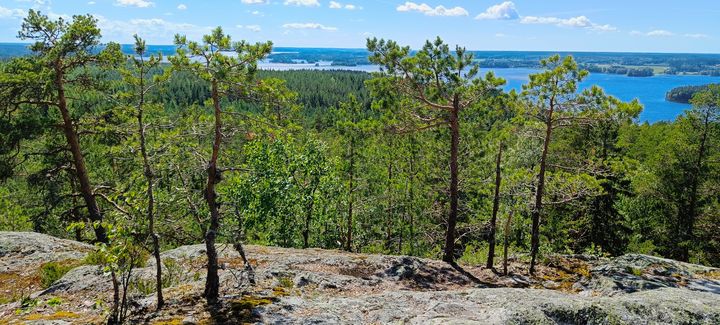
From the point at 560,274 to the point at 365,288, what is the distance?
678 cm

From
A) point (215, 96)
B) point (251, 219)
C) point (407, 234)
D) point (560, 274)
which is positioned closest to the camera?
point (215, 96)

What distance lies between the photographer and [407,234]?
25.0 metres

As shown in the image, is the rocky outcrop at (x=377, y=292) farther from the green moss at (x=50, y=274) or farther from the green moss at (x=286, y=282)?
the green moss at (x=50, y=274)

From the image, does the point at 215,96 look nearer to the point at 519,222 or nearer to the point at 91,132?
the point at 91,132

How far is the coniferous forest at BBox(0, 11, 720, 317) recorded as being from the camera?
303 inches

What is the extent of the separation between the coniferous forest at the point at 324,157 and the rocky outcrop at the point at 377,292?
2.82ft

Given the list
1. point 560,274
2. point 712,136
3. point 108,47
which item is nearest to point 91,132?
point 108,47

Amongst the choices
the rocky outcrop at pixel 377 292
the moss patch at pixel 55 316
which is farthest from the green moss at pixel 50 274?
the moss patch at pixel 55 316

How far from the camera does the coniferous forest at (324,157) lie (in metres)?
7.69

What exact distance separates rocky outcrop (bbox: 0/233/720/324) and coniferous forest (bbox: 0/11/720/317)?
860 millimetres

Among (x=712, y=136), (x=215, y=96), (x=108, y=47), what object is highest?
(x=108, y=47)

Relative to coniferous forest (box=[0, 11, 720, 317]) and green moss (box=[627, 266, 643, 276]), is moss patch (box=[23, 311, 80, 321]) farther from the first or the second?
green moss (box=[627, 266, 643, 276])

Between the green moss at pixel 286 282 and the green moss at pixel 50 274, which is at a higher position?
the green moss at pixel 286 282

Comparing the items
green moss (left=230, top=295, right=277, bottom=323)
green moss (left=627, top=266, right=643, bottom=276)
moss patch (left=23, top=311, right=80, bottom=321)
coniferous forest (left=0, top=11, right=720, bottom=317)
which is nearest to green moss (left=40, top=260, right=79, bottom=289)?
coniferous forest (left=0, top=11, right=720, bottom=317)
